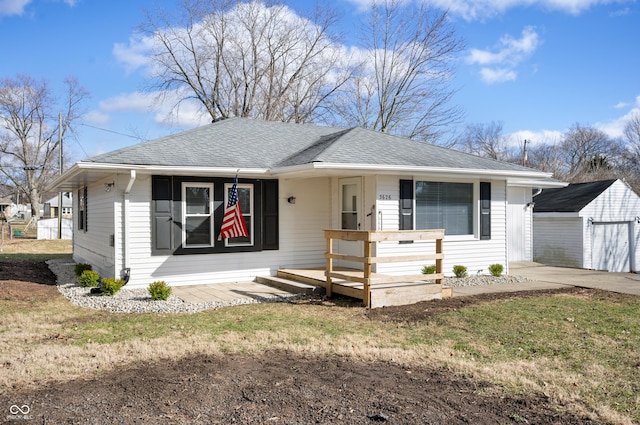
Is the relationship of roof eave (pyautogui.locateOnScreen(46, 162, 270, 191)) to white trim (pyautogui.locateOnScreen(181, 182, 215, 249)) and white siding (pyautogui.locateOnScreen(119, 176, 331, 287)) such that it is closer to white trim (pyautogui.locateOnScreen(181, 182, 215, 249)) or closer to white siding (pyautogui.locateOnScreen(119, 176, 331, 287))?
white trim (pyautogui.locateOnScreen(181, 182, 215, 249))

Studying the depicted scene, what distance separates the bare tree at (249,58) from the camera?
25.4 m

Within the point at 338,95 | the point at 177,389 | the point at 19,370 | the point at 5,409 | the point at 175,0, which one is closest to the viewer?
the point at 5,409

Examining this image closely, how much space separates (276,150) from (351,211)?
92.2 inches

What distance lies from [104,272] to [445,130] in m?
20.1

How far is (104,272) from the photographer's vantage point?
1085 cm

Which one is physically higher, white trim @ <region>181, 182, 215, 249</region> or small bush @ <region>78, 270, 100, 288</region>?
white trim @ <region>181, 182, 215, 249</region>

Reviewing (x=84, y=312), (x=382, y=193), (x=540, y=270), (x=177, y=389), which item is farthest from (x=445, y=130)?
(x=177, y=389)

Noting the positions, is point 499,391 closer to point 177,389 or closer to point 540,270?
point 177,389

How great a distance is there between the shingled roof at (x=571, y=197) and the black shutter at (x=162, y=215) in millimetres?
13453

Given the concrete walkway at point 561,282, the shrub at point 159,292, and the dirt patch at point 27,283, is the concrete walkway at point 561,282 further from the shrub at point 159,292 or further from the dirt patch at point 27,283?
the dirt patch at point 27,283

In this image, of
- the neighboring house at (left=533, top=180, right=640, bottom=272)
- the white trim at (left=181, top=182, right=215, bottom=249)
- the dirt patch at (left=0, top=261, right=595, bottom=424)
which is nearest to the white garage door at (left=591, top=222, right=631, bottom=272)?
the neighboring house at (left=533, top=180, right=640, bottom=272)

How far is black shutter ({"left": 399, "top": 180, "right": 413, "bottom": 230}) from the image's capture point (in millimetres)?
10312

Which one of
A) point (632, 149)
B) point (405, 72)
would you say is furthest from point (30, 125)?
point (632, 149)

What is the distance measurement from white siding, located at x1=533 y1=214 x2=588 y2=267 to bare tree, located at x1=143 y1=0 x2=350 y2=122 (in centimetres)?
1366
